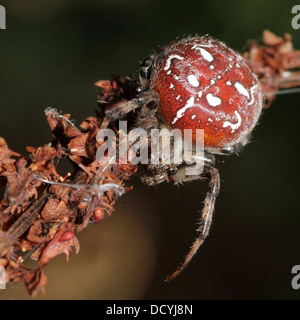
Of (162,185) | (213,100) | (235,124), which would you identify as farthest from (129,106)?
(162,185)

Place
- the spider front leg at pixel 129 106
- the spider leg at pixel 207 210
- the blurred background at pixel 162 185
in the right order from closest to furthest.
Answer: the spider front leg at pixel 129 106
the spider leg at pixel 207 210
the blurred background at pixel 162 185

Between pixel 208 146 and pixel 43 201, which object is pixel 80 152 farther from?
pixel 208 146

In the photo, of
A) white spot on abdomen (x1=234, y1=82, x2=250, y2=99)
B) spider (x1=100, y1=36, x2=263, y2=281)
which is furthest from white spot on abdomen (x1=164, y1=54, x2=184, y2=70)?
white spot on abdomen (x1=234, y1=82, x2=250, y2=99)

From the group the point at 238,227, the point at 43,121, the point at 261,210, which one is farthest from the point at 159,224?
the point at 43,121

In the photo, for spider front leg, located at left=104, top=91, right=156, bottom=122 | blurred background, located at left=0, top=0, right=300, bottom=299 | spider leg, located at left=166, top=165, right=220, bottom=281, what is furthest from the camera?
blurred background, located at left=0, top=0, right=300, bottom=299

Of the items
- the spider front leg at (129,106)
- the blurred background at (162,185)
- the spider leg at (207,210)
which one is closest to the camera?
the spider front leg at (129,106)

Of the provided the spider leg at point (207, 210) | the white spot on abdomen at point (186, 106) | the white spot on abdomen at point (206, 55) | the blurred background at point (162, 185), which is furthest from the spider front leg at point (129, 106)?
the blurred background at point (162, 185)

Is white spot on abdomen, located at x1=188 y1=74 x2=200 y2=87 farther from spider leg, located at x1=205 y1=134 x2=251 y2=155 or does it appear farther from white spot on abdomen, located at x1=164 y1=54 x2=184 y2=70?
spider leg, located at x1=205 y1=134 x2=251 y2=155

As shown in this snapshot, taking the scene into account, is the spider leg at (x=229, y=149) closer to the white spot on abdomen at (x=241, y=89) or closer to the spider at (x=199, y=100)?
the spider at (x=199, y=100)
